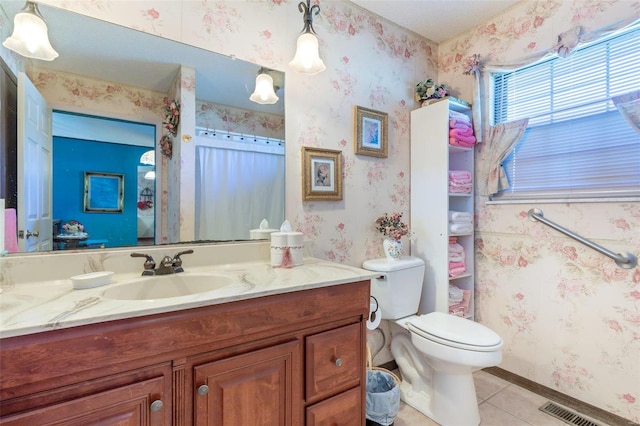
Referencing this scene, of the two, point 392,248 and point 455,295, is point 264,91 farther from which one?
point 455,295

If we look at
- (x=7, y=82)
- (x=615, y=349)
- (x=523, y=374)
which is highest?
(x=7, y=82)

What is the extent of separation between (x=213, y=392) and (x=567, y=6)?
98.0 inches

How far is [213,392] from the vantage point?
2.88 feet

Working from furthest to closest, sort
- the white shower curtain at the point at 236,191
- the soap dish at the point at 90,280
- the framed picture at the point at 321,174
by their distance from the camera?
the framed picture at the point at 321,174 → the white shower curtain at the point at 236,191 → the soap dish at the point at 90,280

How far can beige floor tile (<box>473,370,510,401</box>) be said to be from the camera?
181 cm

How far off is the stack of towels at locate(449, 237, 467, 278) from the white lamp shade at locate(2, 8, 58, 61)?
220cm

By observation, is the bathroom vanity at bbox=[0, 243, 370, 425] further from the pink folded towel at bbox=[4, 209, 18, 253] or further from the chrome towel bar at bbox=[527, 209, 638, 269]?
the chrome towel bar at bbox=[527, 209, 638, 269]

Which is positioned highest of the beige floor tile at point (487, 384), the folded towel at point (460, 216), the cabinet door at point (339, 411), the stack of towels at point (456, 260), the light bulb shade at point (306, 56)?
the light bulb shade at point (306, 56)

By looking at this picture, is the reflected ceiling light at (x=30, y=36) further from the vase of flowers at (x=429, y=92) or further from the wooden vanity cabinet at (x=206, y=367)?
the vase of flowers at (x=429, y=92)

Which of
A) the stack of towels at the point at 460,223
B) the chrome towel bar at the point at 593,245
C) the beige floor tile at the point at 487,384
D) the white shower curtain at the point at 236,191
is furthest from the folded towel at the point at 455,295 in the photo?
the white shower curtain at the point at 236,191

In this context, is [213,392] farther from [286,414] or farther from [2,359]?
[2,359]

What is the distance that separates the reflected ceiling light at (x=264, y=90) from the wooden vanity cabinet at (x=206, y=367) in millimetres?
1014

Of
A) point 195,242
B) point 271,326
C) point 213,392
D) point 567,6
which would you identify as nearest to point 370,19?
point 567,6

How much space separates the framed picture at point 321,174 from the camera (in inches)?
65.2
